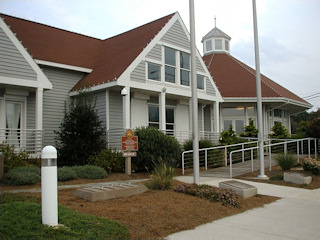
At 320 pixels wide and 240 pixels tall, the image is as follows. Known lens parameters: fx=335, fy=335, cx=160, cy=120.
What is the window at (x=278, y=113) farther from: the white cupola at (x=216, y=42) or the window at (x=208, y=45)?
the window at (x=208, y=45)

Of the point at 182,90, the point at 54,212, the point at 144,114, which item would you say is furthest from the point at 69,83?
the point at 54,212

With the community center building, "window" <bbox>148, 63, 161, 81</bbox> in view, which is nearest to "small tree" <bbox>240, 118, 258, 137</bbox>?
the community center building

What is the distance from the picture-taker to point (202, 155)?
1656cm

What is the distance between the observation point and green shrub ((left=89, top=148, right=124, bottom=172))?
13648 mm

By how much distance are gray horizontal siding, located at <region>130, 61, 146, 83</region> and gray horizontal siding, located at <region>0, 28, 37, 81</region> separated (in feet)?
15.4

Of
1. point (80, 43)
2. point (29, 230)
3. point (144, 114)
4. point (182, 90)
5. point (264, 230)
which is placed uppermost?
point (80, 43)

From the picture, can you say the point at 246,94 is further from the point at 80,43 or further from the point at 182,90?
the point at 80,43

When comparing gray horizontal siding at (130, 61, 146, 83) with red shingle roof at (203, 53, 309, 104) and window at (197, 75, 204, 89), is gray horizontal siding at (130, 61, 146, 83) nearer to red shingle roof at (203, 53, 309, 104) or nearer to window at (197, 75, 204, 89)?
Result: window at (197, 75, 204, 89)

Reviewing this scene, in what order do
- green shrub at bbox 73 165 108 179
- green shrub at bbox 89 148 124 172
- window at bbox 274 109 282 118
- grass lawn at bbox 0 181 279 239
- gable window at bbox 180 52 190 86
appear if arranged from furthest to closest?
window at bbox 274 109 282 118 → gable window at bbox 180 52 190 86 → green shrub at bbox 89 148 124 172 → green shrub at bbox 73 165 108 179 → grass lawn at bbox 0 181 279 239

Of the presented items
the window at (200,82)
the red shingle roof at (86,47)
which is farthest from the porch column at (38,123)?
the window at (200,82)

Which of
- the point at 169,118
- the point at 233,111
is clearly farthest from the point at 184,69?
the point at 233,111

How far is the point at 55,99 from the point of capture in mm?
16906

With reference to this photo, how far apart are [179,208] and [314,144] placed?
51.7ft

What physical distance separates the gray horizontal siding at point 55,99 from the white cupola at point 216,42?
1472 centimetres
